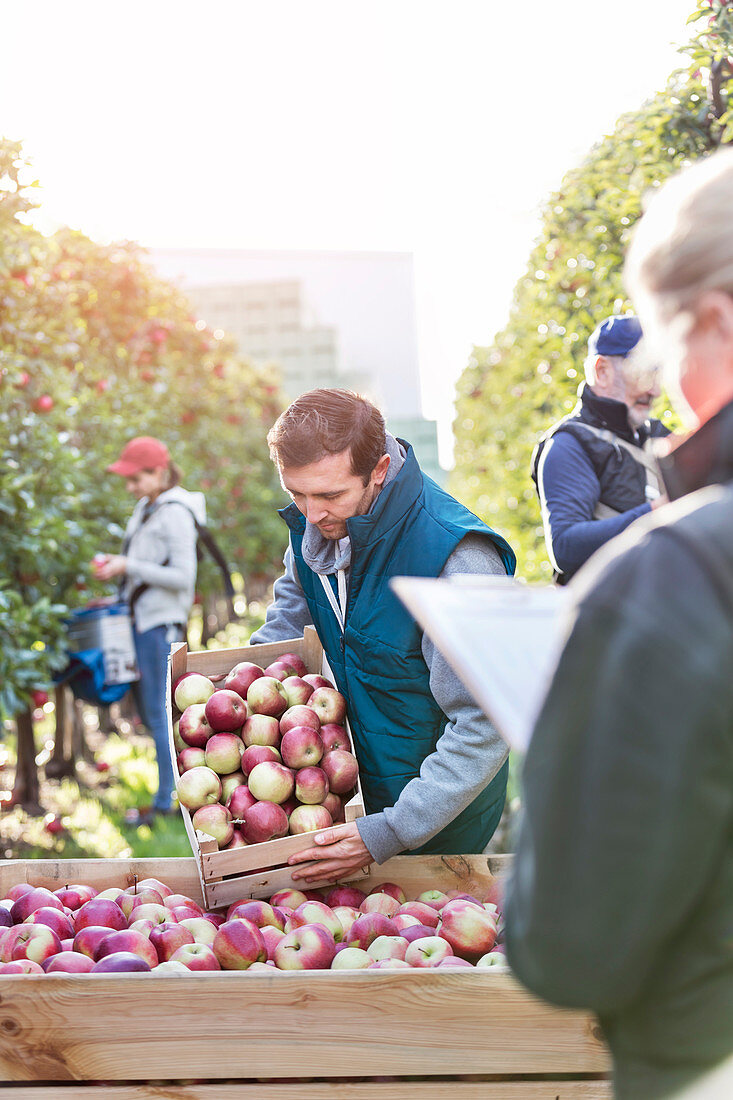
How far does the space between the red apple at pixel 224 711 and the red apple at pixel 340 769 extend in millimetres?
224

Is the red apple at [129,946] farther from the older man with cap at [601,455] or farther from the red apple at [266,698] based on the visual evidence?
the older man with cap at [601,455]

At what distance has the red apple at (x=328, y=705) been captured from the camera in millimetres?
2443

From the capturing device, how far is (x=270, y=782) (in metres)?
2.29

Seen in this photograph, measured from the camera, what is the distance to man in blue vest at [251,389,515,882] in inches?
87.9

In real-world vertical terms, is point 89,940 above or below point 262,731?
below

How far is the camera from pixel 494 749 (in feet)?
7.36

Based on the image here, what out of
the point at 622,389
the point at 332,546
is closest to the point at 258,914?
the point at 332,546

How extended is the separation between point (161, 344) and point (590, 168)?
4.63 m

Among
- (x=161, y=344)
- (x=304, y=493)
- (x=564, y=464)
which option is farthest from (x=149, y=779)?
(x=304, y=493)

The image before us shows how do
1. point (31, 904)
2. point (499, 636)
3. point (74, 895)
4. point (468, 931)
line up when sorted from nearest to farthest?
point (499, 636) < point (468, 931) < point (31, 904) < point (74, 895)

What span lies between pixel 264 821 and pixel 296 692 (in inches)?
13.8

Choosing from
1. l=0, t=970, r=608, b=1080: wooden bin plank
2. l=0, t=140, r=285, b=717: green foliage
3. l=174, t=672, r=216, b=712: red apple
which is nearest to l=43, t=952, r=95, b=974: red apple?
l=0, t=970, r=608, b=1080: wooden bin plank

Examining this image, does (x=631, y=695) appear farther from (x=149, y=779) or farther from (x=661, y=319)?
(x=149, y=779)

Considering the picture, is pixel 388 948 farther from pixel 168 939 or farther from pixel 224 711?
pixel 224 711
